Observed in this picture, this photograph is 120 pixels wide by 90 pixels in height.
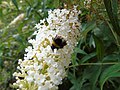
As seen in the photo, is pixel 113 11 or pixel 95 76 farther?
pixel 95 76

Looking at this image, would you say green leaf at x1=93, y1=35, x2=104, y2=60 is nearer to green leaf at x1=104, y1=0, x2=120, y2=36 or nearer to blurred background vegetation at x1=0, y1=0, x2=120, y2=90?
blurred background vegetation at x1=0, y1=0, x2=120, y2=90

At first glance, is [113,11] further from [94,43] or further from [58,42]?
[94,43]

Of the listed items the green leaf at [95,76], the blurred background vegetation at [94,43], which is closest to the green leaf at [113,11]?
the blurred background vegetation at [94,43]

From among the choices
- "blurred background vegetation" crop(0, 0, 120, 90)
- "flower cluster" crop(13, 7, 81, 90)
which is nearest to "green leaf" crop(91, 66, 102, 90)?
"blurred background vegetation" crop(0, 0, 120, 90)

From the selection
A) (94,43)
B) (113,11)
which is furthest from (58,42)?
(94,43)

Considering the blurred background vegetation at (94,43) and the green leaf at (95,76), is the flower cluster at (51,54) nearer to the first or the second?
the blurred background vegetation at (94,43)

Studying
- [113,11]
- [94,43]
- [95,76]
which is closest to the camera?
[113,11]

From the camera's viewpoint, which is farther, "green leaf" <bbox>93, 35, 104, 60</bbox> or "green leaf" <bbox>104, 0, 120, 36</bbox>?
"green leaf" <bbox>93, 35, 104, 60</bbox>
